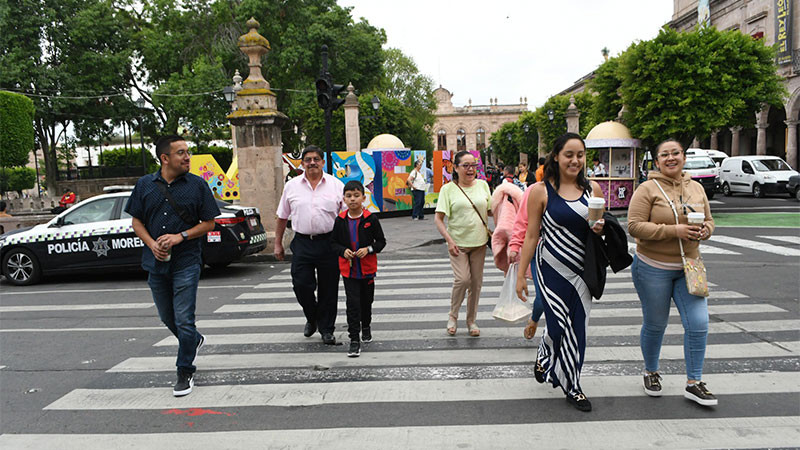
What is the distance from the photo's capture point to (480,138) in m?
106

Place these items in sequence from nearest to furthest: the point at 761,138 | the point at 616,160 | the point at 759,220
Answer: the point at 759,220
the point at 616,160
the point at 761,138

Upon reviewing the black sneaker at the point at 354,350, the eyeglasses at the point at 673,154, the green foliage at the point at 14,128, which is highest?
the green foliage at the point at 14,128

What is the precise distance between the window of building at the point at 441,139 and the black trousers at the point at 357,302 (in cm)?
10035

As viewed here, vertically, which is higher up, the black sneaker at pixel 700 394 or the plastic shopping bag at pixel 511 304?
the plastic shopping bag at pixel 511 304

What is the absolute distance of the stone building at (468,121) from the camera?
103875 millimetres

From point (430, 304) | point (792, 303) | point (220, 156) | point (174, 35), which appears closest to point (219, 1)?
point (174, 35)

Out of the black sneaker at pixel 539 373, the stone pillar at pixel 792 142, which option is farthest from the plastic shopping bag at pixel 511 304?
the stone pillar at pixel 792 142

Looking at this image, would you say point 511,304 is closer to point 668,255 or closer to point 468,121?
point 668,255

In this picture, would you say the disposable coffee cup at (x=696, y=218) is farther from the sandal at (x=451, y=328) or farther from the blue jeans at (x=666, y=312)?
the sandal at (x=451, y=328)

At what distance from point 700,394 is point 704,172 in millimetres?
23218

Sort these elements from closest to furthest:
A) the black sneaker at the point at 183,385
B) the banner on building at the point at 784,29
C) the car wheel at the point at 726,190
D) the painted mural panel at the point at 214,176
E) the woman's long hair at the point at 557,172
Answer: the woman's long hair at the point at 557,172 → the black sneaker at the point at 183,385 → the painted mural panel at the point at 214,176 → the car wheel at the point at 726,190 → the banner on building at the point at 784,29

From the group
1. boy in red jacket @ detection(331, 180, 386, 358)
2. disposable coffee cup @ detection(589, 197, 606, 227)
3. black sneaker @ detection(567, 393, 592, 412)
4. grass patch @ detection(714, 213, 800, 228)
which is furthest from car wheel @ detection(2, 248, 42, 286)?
grass patch @ detection(714, 213, 800, 228)

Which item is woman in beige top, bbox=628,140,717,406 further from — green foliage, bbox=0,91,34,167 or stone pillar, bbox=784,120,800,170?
stone pillar, bbox=784,120,800,170

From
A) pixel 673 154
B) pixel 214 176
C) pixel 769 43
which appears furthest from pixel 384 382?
pixel 769 43
